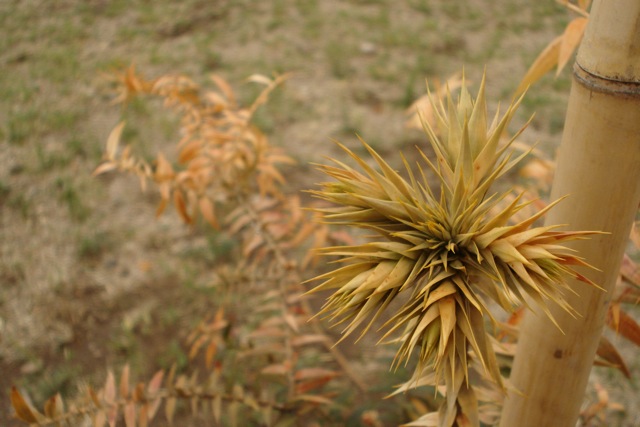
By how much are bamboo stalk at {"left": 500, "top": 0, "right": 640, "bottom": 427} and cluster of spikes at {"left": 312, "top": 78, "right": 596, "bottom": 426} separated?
0.09 m

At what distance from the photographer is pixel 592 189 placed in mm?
679

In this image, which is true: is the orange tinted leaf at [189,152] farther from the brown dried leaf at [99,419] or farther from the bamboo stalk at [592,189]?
the bamboo stalk at [592,189]

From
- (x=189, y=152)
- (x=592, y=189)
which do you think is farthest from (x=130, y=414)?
(x=592, y=189)

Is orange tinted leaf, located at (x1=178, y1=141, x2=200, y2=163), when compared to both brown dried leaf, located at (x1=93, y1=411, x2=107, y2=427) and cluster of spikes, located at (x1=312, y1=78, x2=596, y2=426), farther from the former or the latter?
cluster of spikes, located at (x1=312, y1=78, x2=596, y2=426)

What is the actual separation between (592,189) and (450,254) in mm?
174

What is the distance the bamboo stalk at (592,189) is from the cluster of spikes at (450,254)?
9cm

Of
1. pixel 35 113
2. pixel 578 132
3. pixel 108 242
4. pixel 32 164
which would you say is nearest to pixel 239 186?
pixel 108 242

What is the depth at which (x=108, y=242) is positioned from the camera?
2422 mm

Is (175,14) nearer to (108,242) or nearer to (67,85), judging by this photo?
(67,85)

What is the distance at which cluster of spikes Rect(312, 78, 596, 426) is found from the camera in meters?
0.59

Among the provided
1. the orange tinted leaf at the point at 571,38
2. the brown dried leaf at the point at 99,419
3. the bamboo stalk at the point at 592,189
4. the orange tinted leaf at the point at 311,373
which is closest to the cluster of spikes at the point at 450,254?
the bamboo stalk at the point at 592,189

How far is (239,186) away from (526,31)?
7.53 feet

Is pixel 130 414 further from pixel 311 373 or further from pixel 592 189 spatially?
pixel 592 189

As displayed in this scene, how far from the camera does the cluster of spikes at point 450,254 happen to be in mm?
594
